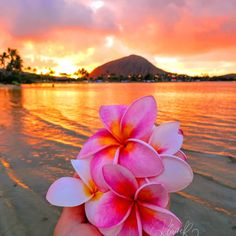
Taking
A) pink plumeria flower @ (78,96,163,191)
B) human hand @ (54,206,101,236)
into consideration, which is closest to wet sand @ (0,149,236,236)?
human hand @ (54,206,101,236)

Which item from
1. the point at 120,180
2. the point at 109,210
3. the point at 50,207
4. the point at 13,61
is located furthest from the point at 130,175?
the point at 13,61

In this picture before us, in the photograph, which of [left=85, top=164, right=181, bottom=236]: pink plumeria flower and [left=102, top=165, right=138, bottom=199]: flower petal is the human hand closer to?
[left=85, top=164, right=181, bottom=236]: pink plumeria flower

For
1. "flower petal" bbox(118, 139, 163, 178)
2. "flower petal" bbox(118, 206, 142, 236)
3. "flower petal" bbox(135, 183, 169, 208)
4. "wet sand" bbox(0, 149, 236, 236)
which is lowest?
"wet sand" bbox(0, 149, 236, 236)

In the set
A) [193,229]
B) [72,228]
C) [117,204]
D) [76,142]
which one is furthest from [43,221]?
[76,142]

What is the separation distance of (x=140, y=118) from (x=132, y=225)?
1.13 feet

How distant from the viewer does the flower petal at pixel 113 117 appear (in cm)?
92

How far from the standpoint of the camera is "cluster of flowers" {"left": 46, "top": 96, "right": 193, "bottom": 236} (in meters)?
0.82

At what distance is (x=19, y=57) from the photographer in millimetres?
95500

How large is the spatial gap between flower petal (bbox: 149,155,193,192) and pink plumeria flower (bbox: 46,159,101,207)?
227mm

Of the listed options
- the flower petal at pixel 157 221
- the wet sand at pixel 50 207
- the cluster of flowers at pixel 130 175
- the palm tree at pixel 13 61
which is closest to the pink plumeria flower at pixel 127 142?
the cluster of flowers at pixel 130 175

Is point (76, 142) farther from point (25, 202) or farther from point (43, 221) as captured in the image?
point (43, 221)

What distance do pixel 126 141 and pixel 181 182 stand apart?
22 cm

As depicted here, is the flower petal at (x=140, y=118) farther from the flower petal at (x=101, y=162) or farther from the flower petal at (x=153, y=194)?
the flower petal at (x=153, y=194)

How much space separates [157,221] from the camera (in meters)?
0.82
